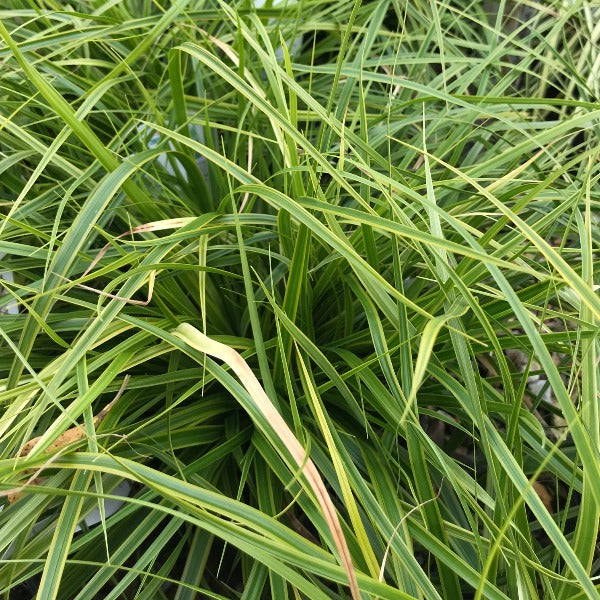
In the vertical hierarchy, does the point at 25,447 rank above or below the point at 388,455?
above

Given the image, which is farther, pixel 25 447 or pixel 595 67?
pixel 595 67

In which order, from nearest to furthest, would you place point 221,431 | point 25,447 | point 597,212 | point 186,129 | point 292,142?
point 25,447 → point 292,142 → point 221,431 → point 186,129 → point 597,212

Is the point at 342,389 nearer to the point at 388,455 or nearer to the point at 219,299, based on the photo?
the point at 388,455

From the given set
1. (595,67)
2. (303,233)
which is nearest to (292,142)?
(303,233)

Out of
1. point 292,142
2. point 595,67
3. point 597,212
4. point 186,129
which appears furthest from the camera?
point 595,67

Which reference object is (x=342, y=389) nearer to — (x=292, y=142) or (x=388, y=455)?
(x=388, y=455)

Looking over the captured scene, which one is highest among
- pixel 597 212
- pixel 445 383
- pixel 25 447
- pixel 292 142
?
pixel 292 142

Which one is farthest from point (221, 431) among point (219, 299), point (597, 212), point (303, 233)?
point (597, 212)
